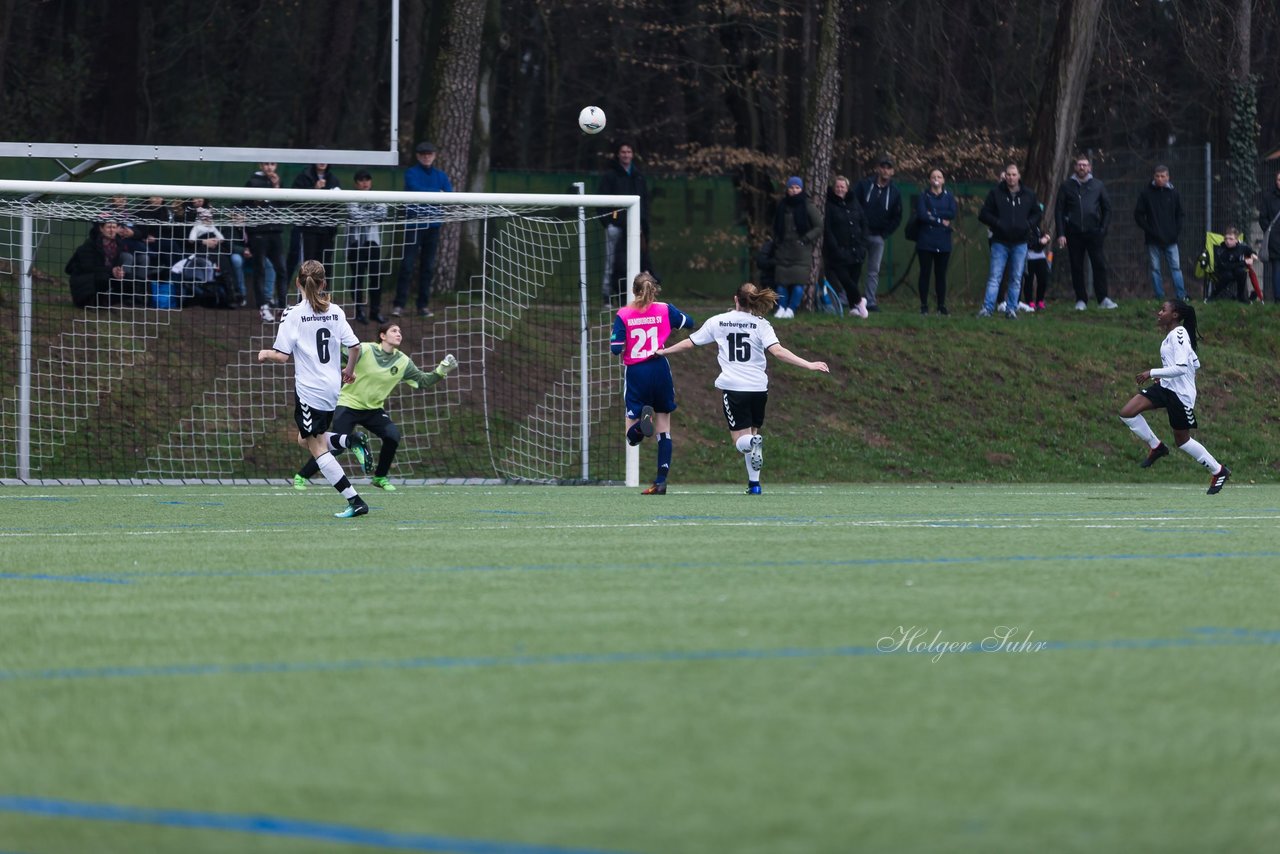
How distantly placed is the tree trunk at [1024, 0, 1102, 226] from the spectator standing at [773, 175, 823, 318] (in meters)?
5.09

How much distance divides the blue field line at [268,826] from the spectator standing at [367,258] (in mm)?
15843

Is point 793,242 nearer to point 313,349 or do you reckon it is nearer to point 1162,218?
point 1162,218

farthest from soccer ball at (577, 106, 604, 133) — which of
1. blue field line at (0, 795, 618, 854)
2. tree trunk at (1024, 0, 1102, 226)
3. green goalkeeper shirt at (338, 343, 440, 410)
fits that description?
blue field line at (0, 795, 618, 854)

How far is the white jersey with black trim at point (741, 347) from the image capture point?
1491 centimetres

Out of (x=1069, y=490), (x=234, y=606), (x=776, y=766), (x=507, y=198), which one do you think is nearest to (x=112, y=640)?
(x=234, y=606)

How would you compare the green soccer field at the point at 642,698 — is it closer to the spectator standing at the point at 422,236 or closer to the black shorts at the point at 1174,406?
the black shorts at the point at 1174,406

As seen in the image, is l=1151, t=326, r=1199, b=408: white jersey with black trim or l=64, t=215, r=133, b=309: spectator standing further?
l=64, t=215, r=133, b=309: spectator standing

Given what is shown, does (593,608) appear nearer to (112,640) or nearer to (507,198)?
(112,640)

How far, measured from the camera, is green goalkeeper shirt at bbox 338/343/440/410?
1588cm

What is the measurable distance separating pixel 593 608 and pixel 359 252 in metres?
14.9

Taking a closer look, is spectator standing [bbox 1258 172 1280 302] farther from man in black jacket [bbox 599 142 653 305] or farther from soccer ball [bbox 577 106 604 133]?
soccer ball [bbox 577 106 604 133]

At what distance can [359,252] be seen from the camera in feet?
68.0

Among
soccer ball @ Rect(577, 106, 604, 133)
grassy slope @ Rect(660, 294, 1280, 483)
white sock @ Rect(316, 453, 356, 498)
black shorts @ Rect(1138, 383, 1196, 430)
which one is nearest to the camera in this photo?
white sock @ Rect(316, 453, 356, 498)

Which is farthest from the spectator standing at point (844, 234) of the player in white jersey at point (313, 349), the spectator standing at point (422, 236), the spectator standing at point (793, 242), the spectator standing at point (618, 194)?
the player in white jersey at point (313, 349)
